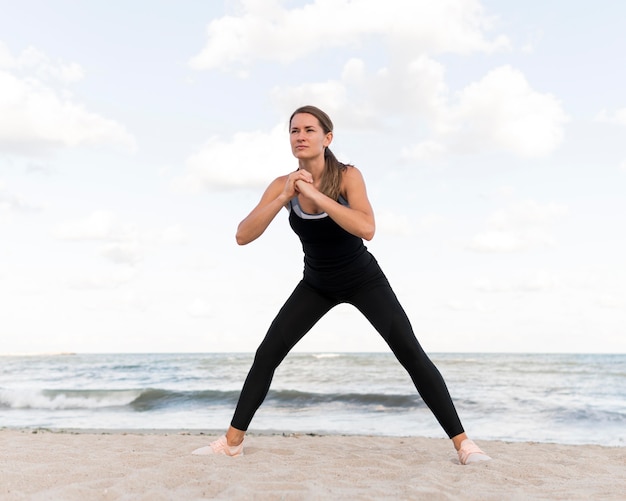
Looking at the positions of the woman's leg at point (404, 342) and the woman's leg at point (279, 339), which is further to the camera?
the woman's leg at point (279, 339)


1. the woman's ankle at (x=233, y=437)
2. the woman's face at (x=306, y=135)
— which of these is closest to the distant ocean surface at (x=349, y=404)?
the woman's ankle at (x=233, y=437)

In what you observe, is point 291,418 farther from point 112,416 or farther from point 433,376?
point 433,376

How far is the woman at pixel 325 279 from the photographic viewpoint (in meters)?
3.62

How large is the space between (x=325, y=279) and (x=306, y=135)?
84 cm

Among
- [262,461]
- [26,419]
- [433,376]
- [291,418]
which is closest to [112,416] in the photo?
[26,419]

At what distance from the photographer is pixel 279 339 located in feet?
12.8

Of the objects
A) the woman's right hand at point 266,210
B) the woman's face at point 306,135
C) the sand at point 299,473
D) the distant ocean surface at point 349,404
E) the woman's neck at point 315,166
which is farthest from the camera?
the distant ocean surface at point 349,404

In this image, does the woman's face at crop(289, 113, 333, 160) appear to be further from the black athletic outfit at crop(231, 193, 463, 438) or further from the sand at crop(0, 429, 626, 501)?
the sand at crop(0, 429, 626, 501)

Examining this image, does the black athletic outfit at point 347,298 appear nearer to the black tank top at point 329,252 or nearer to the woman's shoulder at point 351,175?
the black tank top at point 329,252

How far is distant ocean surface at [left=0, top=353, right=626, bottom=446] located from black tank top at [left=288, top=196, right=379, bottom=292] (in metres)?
3.85

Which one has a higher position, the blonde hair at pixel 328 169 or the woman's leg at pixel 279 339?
the blonde hair at pixel 328 169

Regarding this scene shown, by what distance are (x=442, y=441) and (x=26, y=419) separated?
21.0ft

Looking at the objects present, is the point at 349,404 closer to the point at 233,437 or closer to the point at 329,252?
the point at 233,437

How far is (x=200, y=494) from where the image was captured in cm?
291
